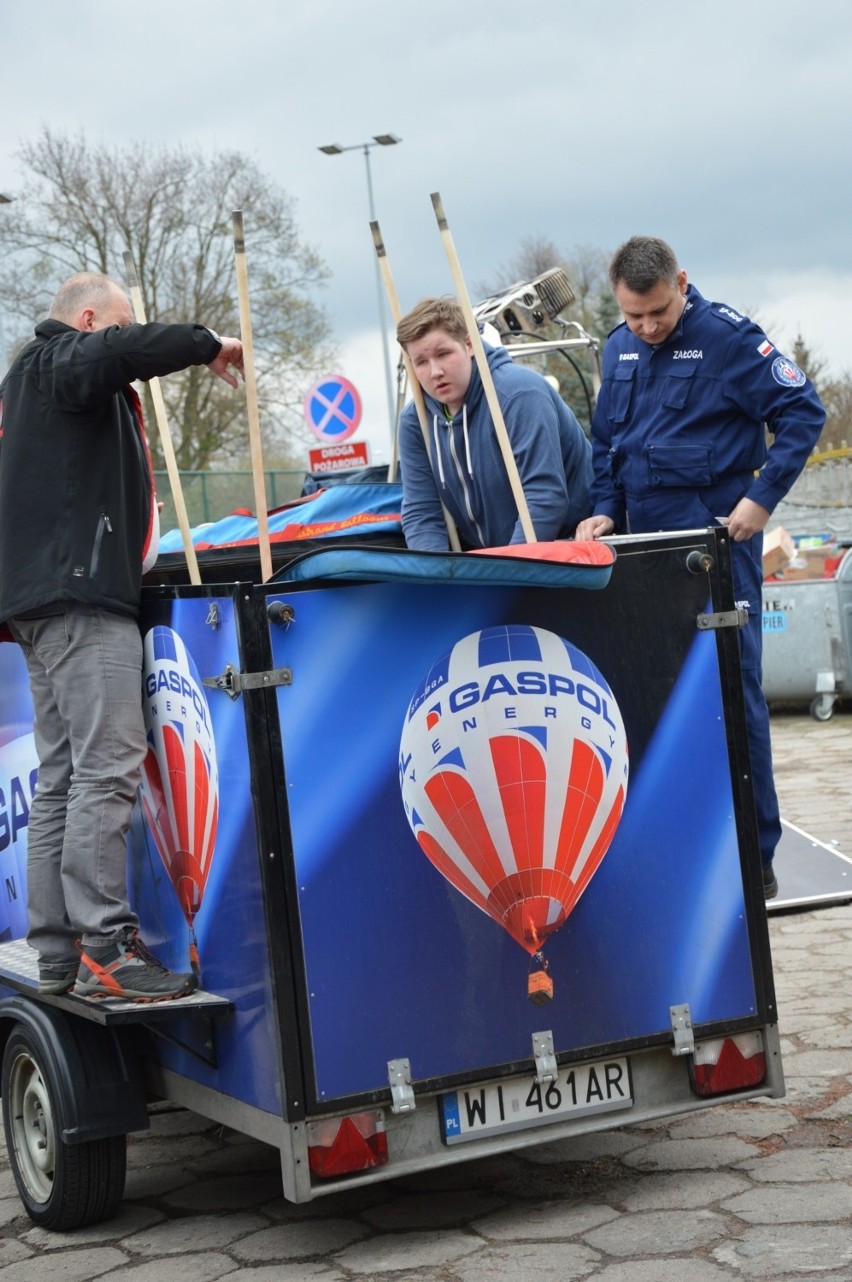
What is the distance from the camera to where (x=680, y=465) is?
474cm

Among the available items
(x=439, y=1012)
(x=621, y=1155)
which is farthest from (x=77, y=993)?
(x=621, y=1155)

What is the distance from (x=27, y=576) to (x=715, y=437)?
Result: 82.8 inches

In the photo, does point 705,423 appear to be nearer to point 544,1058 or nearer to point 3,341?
point 544,1058

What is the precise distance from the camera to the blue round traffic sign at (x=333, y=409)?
55.2 feet

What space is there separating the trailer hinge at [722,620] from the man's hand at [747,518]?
2.67 feet

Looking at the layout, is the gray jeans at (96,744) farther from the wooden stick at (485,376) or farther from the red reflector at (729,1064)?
the red reflector at (729,1064)

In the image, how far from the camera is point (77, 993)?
12.3ft

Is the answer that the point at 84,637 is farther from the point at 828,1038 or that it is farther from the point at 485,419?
the point at 828,1038

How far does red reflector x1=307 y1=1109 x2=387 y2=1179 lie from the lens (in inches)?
128

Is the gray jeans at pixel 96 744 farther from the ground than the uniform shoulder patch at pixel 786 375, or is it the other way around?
the uniform shoulder patch at pixel 786 375

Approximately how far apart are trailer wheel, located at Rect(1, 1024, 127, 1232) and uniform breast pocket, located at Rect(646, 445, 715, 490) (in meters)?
2.37

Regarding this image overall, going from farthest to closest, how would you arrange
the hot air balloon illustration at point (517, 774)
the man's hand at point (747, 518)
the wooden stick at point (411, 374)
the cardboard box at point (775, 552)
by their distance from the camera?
the cardboard box at point (775, 552), the man's hand at point (747, 518), the wooden stick at point (411, 374), the hot air balloon illustration at point (517, 774)

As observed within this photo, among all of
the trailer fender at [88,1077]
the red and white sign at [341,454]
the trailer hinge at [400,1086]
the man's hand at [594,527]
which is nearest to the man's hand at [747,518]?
the man's hand at [594,527]

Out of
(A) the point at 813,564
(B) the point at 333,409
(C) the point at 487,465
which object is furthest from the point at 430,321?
(B) the point at 333,409
